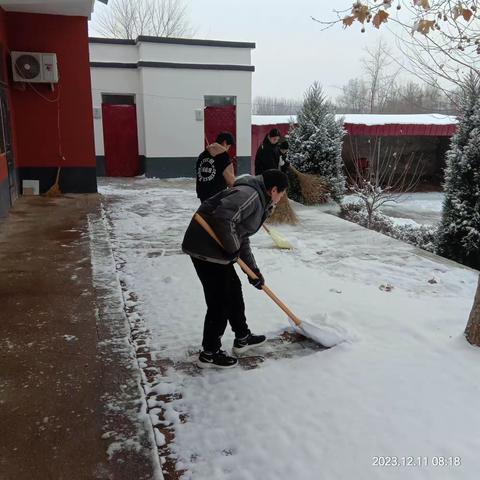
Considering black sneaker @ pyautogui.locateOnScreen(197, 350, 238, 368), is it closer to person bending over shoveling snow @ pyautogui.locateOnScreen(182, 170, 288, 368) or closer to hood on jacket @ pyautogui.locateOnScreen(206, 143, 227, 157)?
person bending over shoveling snow @ pyautogui.locateOnScreen(182, 170, 288, 368)

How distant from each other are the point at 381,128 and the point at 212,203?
50.9 ft

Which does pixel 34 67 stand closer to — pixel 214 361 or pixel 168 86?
pixel 168 86

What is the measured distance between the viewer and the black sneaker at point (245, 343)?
3.37 metres

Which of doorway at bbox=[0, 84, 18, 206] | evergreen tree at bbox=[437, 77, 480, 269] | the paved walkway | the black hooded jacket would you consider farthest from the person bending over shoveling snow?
doorway at bbox=[0, 84, 18, 206]

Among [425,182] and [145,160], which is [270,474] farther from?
[425,182]

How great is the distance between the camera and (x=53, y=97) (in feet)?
30.4

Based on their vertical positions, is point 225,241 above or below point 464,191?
above

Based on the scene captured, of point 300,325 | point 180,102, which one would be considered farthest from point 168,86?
point 300,325

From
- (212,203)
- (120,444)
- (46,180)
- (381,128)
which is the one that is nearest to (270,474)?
(120,444)

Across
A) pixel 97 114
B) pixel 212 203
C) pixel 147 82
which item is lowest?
pixel 212 203

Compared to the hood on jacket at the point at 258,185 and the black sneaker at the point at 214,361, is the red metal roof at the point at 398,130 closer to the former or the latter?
the hood on jacket at the point at 258,185

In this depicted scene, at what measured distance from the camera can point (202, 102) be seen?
13531mm

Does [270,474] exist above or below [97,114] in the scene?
below

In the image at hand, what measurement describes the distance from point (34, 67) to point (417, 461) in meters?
9.04
